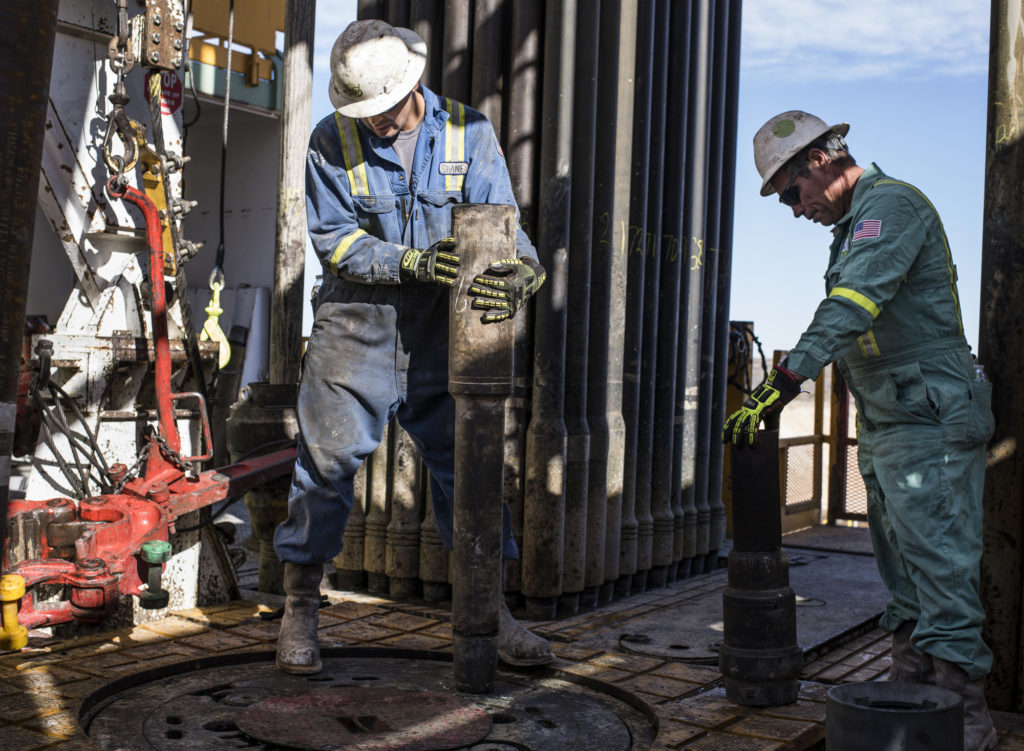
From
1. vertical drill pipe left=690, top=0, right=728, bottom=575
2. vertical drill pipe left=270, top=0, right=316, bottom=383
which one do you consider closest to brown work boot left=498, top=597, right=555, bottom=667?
vertical drill pipe left=270, top=0, right=316, bottom=383

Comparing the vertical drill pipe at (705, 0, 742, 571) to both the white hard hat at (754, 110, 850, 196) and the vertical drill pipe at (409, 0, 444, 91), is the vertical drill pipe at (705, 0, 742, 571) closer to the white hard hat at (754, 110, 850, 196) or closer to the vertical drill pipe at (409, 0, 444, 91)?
the vertical drill pipe at (409, 0, 444, 91)

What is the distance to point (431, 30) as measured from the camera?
5387 millimetres

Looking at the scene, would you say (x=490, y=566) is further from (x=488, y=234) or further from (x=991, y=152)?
(x=991, y=152)

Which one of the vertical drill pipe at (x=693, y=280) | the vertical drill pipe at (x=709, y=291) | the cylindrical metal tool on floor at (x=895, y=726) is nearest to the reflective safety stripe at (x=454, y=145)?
the cylindrical metal tool on floor at (x=895, y=726)

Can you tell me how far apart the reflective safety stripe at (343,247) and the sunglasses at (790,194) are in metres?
1.45

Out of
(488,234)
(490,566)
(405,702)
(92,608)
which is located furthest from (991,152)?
(92,608)

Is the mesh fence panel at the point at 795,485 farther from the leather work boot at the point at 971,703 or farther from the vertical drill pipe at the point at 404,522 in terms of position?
the leather work boot at the point at 971,703

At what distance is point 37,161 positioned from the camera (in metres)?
2.54

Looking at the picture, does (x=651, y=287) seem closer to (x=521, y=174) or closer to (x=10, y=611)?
(x=521, y=174)

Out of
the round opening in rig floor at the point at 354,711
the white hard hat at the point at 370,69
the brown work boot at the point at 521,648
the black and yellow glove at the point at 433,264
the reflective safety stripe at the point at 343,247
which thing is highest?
the white hard hat at the point at 370,69

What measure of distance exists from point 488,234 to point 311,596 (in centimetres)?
152

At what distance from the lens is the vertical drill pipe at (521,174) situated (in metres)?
5.11

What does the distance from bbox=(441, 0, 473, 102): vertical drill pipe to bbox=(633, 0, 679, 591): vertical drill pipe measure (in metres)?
1.12

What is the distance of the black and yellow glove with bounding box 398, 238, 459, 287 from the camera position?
358cm
